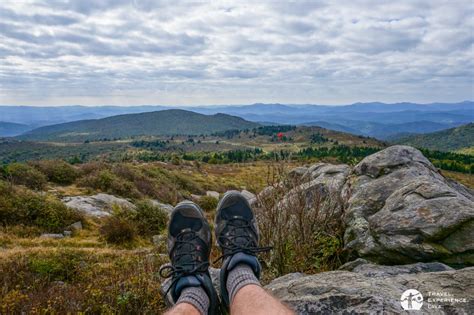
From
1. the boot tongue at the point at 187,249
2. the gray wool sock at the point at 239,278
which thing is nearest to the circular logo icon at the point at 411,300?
the gray wool sock at the point at 239,278

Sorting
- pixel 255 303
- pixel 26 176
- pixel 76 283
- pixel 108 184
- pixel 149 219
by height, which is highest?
pixel 255 303

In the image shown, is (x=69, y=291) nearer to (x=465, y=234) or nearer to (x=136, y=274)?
(x=136, y=274)

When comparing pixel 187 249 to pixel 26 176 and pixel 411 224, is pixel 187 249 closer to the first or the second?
pixel 411 224

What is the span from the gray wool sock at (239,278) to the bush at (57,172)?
46.3 ft

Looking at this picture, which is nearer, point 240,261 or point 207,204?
point 240,261

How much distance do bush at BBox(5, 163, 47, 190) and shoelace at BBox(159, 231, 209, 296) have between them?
11.3 meters

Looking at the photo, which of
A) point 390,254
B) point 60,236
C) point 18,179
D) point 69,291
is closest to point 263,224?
point 390,254

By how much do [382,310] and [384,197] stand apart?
3.31m

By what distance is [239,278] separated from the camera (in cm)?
309

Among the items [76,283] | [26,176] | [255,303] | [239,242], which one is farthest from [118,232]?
[255,303]

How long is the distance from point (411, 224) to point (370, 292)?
1.99 m

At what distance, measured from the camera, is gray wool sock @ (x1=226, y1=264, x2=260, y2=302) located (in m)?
2.96

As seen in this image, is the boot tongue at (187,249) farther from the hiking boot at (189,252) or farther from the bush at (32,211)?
the bush at (32,211)

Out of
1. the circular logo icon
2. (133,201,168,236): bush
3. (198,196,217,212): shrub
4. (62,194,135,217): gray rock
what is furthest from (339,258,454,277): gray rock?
(198,196,217,212): shrub
